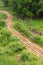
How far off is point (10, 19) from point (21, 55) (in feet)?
79.4

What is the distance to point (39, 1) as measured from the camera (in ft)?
160

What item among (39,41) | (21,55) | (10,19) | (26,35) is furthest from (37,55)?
(10,19)

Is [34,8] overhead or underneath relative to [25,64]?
underneath

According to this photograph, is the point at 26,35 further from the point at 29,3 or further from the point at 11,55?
the point at 29,3

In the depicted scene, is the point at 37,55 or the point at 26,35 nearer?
the point at 37,55

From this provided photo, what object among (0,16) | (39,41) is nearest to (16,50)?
(39,41)

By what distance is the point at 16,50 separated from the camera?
25.7 metres

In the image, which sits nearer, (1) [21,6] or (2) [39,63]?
(2) [39,63]

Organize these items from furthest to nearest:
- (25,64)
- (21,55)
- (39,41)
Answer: (39,41) → (21,55) → (25,64)

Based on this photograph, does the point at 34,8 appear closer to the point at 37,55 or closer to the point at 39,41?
the point at 39,41

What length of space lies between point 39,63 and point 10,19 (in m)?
26.0

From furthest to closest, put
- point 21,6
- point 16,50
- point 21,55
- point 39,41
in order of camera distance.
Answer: point 21,6
point 39,41
point 16,50
point 21,55

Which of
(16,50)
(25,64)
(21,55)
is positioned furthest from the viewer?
(16,50)

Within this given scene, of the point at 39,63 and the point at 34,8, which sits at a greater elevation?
the point at 39,63
